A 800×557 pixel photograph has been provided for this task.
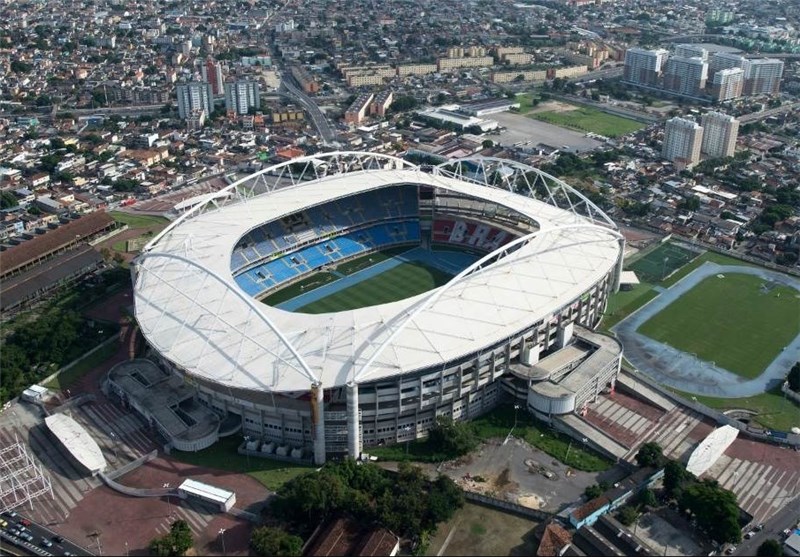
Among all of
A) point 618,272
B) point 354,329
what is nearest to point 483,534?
point 354,329

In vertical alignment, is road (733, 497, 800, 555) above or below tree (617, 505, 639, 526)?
below

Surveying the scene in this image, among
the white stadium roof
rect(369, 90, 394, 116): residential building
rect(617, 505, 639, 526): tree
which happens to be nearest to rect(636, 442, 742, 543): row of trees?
rect(617, 505, 639, 526): tree

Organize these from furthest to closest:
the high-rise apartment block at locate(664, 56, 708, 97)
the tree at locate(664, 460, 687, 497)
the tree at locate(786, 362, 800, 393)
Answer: the high-rise apartment block at locate(664, 56, 708, 97) → the tree at locate(786, 362, 800, 393) → the tree at locate(664, 460, 687, 497)

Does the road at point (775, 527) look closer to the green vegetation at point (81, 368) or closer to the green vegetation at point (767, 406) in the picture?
the green vegetation at point (767, 406)

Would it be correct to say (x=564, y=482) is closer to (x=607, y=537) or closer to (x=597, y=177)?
(x=607, y=537)

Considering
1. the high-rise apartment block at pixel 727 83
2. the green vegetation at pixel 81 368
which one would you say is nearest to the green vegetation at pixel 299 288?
the green vegetation at pixel 81 368

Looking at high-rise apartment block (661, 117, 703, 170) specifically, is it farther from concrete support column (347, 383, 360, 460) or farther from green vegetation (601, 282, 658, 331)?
concrete support column (347, 383, 360, 460)
